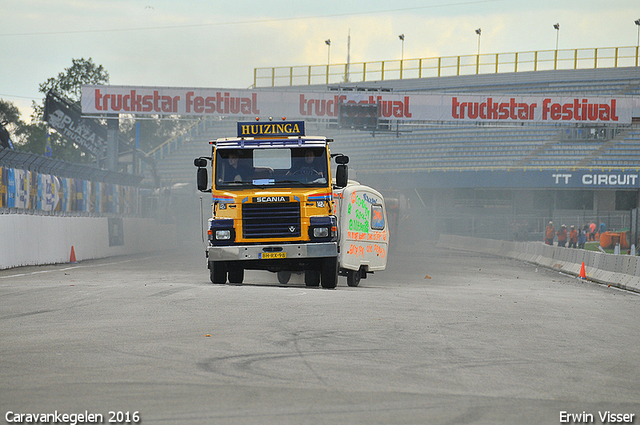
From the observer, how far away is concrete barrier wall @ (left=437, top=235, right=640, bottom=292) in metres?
22.3

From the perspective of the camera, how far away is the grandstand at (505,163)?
2167 inches

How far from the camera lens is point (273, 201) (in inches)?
607

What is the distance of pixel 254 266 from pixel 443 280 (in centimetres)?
757

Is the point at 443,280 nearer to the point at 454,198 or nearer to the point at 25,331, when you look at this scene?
the point at 25,331

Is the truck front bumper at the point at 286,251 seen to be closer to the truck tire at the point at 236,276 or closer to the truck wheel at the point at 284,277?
the truck tire at the point at 236,276

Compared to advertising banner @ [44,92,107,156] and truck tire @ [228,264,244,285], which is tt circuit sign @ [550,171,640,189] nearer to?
advertising banner @ [44,92,107,156]

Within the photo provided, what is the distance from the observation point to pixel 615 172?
2074 inches

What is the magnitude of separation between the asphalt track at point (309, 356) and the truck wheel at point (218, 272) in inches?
62.0

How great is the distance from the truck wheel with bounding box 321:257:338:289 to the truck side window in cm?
407

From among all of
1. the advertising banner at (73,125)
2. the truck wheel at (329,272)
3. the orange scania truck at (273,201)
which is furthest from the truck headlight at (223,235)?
the advertising banner at (73,125)

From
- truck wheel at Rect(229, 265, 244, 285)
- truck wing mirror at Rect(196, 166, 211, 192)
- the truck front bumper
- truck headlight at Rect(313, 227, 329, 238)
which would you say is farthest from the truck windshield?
truck wheel at Rect(229, 265, 244, 285)

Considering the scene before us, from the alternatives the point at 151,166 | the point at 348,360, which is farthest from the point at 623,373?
the point at 151,166

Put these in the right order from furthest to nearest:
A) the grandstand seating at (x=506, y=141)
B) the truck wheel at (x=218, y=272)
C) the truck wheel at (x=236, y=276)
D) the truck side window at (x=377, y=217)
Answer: the grandstand seating at (x=506, y=141) → the truck side window at (x=377, y=217) → the truck wheel at (x=236, y=276) → the truck wheel at (x=218, y=272)

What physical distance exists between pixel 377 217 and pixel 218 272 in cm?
541
